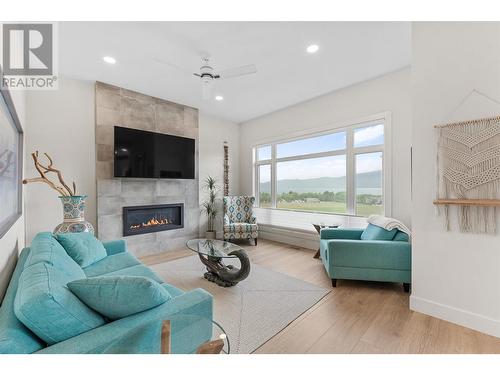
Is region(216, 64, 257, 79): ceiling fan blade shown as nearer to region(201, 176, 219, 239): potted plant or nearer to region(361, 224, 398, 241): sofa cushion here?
region(361, 224, 398, 241): sofa cushion

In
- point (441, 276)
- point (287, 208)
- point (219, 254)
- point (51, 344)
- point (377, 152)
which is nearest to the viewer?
point (51, 344)

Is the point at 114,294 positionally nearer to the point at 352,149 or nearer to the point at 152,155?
the point at 152,155

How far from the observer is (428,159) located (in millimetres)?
2117

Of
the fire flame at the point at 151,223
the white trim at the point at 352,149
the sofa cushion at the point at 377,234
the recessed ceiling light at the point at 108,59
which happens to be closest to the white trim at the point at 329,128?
the white trim at the point at 352,149

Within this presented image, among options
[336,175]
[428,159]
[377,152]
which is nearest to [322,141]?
[336,175]

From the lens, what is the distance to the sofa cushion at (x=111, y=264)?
6.66ft

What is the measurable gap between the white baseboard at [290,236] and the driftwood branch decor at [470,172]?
2465 mm

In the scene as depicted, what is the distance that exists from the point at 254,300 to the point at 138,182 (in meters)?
2.96

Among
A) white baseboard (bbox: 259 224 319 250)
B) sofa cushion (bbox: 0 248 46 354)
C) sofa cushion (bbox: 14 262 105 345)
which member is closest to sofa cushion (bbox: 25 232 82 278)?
sofa cushion (bbox: 14 262 105 345)

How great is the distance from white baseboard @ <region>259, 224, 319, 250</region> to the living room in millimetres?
39

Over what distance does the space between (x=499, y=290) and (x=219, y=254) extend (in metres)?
2.46

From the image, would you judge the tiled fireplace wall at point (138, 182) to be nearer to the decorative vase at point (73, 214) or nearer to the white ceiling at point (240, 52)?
the white ceiling at point (240, 52)

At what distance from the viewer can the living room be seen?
1.32 meters

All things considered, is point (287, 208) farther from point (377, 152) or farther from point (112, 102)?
point (112, 102)
